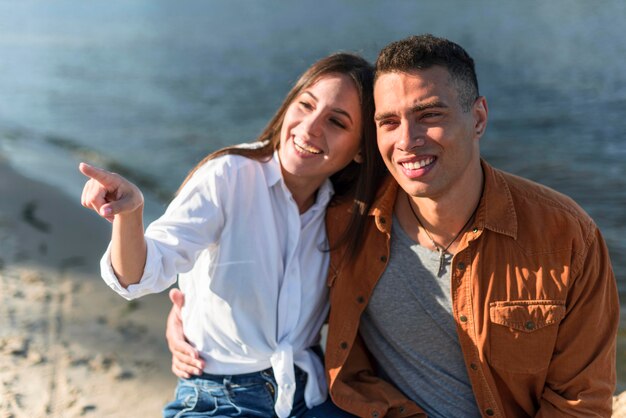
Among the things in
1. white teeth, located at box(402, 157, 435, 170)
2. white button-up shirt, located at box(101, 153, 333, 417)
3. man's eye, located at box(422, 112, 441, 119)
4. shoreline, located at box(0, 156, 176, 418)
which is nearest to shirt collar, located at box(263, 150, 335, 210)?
white button-up shirt, located at box(101, 153, 333, 417)

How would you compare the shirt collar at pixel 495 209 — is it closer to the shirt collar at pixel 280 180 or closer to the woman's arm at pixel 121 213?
the shirt collar at pixel 280 180

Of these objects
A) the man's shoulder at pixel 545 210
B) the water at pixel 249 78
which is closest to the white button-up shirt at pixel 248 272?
A: the man's shoulder at pixel 545 210

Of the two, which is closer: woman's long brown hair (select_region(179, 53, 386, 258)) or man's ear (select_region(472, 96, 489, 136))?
man's ear (select_region(472, 96, 489, 136))

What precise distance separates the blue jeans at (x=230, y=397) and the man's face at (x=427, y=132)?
105 cm

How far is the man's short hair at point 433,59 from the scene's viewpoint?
310cm

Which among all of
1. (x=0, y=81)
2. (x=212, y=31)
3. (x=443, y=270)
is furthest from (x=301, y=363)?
(x=212, y=31)

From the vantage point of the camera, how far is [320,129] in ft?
11.0

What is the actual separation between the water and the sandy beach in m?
1.33

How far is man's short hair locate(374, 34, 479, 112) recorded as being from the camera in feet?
10.2

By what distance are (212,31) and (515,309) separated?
16.0m

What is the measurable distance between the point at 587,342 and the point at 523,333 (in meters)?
0.26

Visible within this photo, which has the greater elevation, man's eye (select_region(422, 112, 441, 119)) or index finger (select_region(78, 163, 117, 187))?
man's eye (select_region(422, 112, 441, 119))

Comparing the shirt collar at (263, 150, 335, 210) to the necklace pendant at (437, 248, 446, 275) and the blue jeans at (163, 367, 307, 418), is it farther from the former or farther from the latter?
the blue jeans at (163, 367, 307, 418)

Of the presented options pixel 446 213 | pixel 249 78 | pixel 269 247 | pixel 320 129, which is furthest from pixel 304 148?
pixel 249 78
